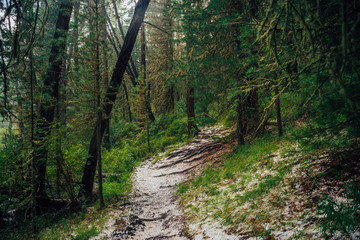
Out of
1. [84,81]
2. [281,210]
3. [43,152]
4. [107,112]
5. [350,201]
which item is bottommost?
[281,210]

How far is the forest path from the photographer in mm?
4835

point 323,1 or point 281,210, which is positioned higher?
point 323,1

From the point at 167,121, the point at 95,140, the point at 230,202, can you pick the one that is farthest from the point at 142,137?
the point at 230,202

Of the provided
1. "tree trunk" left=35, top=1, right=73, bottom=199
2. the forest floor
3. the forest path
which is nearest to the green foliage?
the forest floor

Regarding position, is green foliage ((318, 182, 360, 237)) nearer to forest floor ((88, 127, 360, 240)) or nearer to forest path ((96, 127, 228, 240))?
forest floor ((88, 127, 360, 240))

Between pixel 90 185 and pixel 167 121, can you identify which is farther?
pixel 167 121

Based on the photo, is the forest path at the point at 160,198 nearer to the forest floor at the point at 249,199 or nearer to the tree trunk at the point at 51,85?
the forest floor at the point at 249,199

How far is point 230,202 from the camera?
476cm

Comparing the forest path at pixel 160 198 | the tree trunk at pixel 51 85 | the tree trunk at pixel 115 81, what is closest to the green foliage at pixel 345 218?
the forest path at pixel 160 198

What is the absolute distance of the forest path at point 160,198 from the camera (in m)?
4.84

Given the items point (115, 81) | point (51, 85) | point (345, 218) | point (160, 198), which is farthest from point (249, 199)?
point (51, 85)

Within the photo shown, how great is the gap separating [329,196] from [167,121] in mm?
15181

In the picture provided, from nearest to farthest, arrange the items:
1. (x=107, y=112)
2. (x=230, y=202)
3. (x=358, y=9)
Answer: (x=358, y=9), (x=230, y=202), (x=107, y=112)

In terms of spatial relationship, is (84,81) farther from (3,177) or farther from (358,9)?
(358,9)
